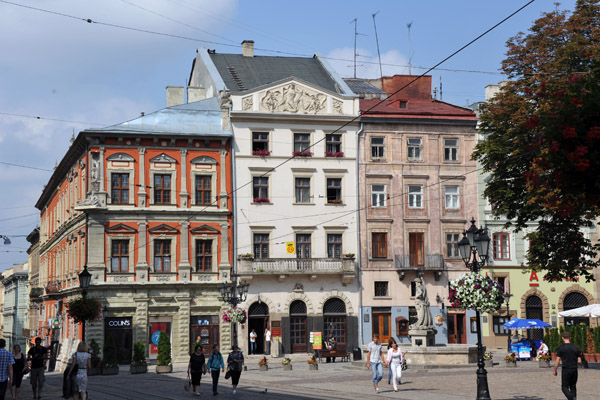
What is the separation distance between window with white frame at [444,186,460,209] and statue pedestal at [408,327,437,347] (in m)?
17.0

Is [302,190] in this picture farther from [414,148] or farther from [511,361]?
[511,361]

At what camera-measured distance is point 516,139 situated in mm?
34094

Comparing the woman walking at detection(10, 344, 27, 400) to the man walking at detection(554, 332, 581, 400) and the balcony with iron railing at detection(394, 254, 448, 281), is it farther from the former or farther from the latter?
the balcony with iron railing at detection(394, 254, 448, 281)

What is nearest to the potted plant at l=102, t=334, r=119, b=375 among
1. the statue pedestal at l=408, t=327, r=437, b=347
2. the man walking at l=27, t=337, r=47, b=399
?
the statue pedestal at l=408, t=327, r=437, b=347

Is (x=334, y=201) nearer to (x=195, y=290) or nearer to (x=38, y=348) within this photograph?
(x=195, y=290)

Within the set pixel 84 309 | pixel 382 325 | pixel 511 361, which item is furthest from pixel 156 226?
pixel 511 361

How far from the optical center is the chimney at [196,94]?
55156mm

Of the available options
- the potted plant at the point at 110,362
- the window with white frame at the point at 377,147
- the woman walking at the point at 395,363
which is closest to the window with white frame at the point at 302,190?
Result: the window with white frame at the point at 377,147

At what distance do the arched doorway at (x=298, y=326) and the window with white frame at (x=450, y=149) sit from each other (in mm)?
12444

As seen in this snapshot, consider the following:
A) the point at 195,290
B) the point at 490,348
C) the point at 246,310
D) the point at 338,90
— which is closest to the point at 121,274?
the point at 195,290

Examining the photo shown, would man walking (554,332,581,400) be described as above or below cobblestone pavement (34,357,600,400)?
above

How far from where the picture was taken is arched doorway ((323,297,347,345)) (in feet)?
165

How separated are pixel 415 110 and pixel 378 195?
5616 millimetres

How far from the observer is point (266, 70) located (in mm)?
55469
